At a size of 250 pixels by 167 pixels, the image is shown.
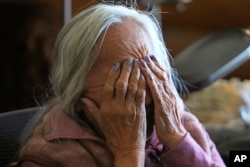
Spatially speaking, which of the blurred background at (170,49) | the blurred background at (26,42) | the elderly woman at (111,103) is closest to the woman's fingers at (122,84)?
the elderly woman at (111,103)

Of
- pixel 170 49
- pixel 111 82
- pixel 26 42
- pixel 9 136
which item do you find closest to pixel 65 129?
pixel 111 82

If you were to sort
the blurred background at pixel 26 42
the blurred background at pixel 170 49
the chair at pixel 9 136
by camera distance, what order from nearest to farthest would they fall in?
1. the chair at pixel 9 136
2. the blurred background at pixel 170 49
3. the blurred background at pixel 26 42

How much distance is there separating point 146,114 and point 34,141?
0.27m

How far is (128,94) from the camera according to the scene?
51.4 inches

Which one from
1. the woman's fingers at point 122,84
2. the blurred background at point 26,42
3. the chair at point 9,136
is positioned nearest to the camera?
the woman's fingers at point 122,84

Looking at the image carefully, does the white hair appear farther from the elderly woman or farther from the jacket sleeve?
the jacket sleeve

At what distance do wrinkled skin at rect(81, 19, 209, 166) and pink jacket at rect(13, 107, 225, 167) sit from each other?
0.12 feet

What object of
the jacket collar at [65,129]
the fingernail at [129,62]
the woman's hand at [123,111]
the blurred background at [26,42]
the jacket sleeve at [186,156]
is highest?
the fingernail at [129,62]

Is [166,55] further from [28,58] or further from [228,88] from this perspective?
[28,58]

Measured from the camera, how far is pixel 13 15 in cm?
307

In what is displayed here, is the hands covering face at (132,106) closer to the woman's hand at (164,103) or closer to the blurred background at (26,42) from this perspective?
the woman's hand at (164,103)

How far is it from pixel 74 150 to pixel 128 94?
18 centimetres

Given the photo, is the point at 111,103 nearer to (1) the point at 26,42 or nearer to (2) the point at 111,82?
(2) the point at 111,82

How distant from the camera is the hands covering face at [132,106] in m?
1.30
